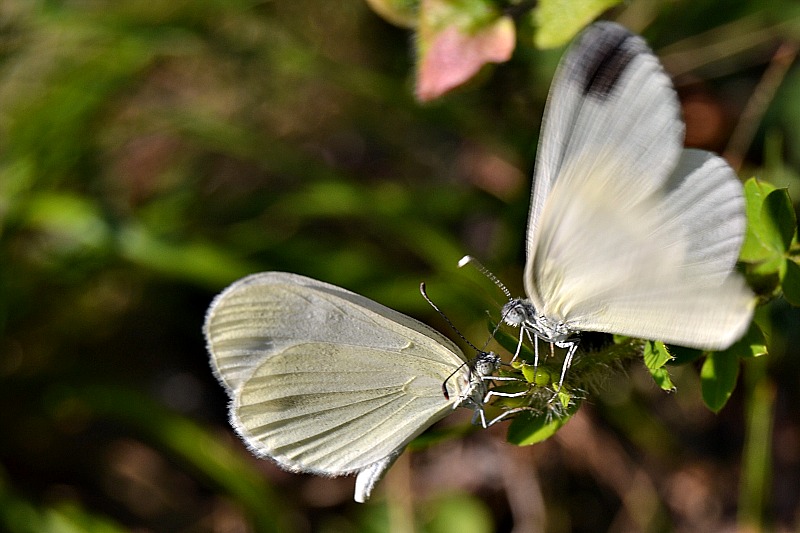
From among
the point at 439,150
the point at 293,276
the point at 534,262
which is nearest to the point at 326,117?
the point at 439,150

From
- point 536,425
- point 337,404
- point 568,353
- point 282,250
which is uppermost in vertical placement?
point 568,353

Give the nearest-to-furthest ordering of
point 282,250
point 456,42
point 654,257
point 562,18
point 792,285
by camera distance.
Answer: point 654,257 → point 792,285 → point 562,18 → point 456,42 → point 282,250

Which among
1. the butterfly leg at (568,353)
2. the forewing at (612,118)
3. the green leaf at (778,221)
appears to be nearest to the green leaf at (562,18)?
the forewing at (612,118)

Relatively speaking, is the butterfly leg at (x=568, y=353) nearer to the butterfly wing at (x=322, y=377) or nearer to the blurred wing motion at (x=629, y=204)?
the blurred wing motion at (x=629, y=204)

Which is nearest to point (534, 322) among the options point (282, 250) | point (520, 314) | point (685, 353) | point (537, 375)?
point (520, 314)

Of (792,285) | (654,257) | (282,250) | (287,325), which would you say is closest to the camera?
(654,257)

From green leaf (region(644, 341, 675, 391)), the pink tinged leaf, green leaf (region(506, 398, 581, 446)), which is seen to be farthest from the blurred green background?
green leaf (region(644, 341, 675, 391))

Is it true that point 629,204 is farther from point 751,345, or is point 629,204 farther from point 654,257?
point 751,345
